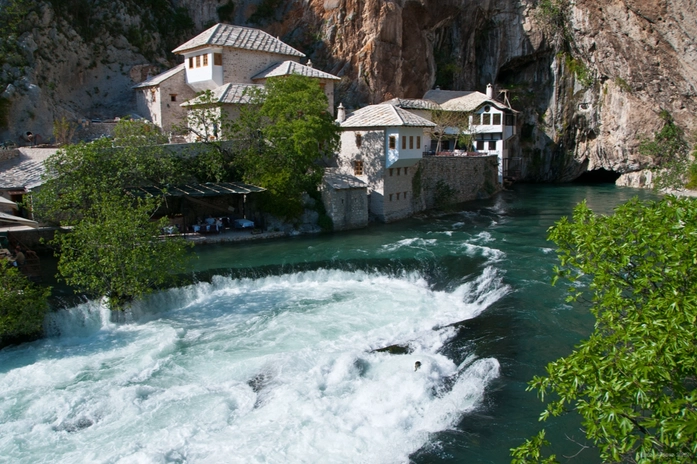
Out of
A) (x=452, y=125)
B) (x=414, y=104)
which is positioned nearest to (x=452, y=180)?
(x=414, y=104)

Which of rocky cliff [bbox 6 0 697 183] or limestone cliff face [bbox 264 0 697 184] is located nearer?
rocky cliff [bbox 6 0 697 183]

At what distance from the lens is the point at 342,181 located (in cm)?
2944

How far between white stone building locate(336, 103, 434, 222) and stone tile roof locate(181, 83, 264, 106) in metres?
5.06

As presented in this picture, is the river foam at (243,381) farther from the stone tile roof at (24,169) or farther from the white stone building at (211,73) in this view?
the white stone building at (211,73)

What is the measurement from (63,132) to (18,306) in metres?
16.5

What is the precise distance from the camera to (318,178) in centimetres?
2891

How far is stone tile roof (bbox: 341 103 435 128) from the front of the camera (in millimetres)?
29875

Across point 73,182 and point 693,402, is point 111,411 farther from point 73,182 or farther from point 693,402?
point 73,182

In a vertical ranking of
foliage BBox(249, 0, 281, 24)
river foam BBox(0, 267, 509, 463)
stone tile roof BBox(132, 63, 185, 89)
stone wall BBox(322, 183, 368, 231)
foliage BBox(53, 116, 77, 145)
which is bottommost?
river foam BBox(0, 267, 509, 463)

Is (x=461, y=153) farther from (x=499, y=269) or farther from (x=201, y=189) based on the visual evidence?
(x=499, y=269)

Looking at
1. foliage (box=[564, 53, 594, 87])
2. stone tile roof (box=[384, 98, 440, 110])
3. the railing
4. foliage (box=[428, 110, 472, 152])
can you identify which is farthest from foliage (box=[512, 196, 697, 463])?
foliage (box=[564, 53, 594, 87])

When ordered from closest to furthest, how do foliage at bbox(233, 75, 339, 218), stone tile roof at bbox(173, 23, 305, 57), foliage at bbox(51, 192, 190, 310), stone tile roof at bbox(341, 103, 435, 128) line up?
foliage at bbox(51, 192, 190, 310), foliage at bbox(233, 75, 339, 218), stone tile roof at bbox(341, 103, 435, 128), stone tile roof at bbox(173, 23, 305, 57)

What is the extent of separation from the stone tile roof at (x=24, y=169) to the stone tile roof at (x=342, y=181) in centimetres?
1219

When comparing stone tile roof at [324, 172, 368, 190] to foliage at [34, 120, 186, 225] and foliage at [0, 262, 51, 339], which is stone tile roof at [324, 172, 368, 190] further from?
foliage at [0, 262, 51, 339]
